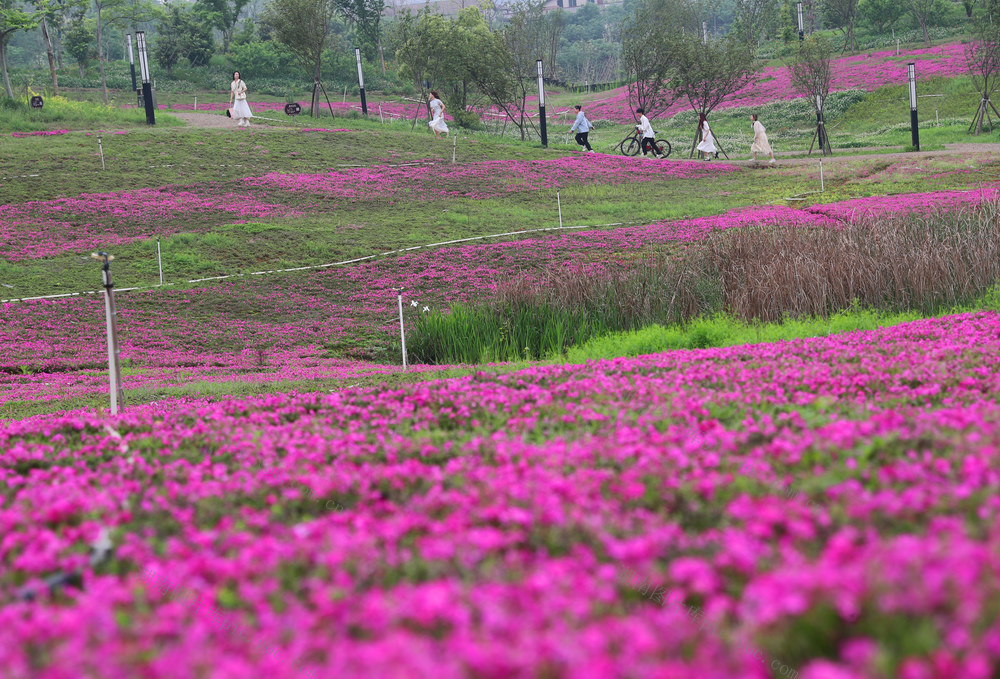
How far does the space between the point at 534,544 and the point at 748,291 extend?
10065mm

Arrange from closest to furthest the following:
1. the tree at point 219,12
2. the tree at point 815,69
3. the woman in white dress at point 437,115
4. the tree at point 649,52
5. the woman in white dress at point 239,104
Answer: the woman in white dress at point 239,104 < the woman in white dress at point 437,115 < the tree at point 815,69 < the tree at point 649,52 < the tree at point 219,12

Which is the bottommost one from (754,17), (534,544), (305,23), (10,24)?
(534,544)

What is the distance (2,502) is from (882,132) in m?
41.3

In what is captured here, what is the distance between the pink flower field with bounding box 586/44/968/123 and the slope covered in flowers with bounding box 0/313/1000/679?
146ft

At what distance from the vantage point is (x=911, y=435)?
404 centimetres

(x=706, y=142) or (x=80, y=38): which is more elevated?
(x=80, y=38)

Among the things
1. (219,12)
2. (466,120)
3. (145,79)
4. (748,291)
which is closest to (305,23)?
(145,79)

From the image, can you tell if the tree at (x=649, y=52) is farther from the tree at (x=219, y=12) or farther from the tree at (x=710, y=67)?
the tree at (x=219, y=12)

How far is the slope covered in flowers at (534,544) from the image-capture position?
2094 millimetres

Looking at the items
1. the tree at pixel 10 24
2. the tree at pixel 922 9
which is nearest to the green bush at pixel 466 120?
the tree at pixel 10 24

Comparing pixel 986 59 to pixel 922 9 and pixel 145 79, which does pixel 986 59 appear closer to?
pixel 145 79

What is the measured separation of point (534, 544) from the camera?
9.78ft

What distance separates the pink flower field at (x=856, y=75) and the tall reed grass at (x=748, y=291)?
35.6m

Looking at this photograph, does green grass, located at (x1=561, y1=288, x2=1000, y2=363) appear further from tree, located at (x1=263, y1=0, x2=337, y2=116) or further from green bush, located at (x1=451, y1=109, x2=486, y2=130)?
green bush, located at (x1=451, y1=109, x2=486, y2=130)
